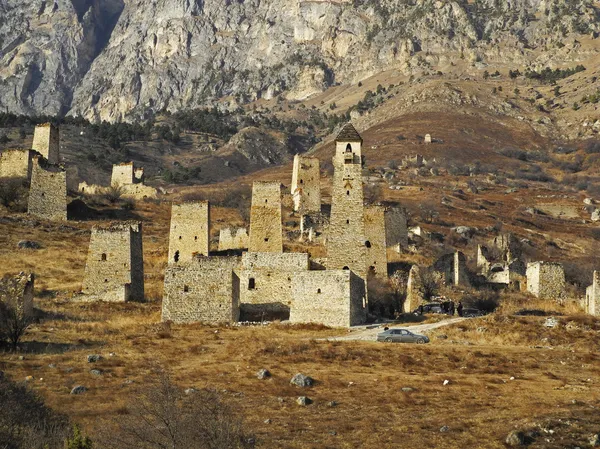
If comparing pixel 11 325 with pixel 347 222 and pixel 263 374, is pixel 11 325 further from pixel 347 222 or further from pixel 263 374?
pixel 347 222

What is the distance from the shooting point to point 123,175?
298ft

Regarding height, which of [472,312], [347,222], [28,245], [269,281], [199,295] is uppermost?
[347,222]

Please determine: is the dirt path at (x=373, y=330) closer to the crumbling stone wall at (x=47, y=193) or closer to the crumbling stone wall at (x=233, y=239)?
the crumbling stone wall at (x=233, y=239)

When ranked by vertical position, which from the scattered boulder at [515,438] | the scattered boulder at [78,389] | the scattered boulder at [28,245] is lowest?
the scattered boulder at [515,438]

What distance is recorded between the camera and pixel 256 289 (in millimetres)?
42094

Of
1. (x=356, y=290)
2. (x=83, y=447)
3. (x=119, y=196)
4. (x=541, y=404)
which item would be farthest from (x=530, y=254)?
(x=83, y=447)

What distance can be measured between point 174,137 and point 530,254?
99836mm

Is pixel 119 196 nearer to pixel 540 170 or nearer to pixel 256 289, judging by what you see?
pixel 256 289

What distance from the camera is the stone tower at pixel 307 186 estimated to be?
71.1 metres

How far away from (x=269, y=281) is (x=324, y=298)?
3.99 meters

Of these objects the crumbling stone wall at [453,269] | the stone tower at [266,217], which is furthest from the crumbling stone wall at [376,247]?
the stone tower at [266,217]

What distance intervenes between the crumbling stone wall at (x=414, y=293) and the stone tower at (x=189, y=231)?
11.3 meters

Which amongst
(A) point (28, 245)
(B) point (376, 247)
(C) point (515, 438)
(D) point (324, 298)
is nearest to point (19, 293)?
(D) point (324, 298)

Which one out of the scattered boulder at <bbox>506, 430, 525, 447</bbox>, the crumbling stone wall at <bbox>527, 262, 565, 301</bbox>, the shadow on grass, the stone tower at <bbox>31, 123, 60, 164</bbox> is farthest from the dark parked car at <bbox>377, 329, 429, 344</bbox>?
the stone tower at <bbox>31, 123, 60, 164</bbox>
